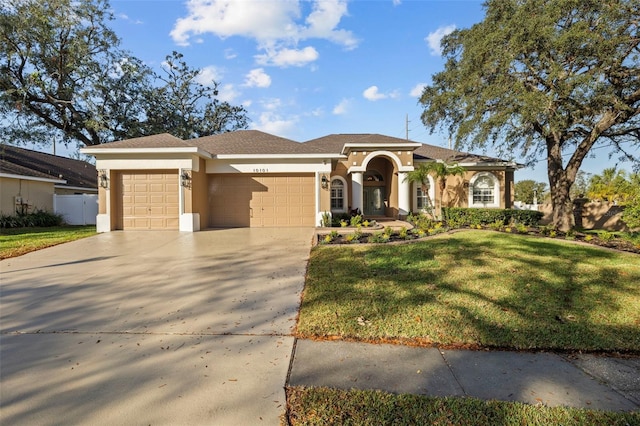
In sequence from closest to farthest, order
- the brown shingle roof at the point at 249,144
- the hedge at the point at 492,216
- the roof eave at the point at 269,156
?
the roof eave at the point at 269,156, the brown shingle roof at the point at 249,144, the hedge at the point at 492,216

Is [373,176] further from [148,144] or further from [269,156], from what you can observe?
[148,144]

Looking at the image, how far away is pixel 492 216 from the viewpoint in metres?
15.7

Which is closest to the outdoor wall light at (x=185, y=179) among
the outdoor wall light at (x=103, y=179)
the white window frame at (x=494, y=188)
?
the outdoor wall light at (x=103, y=179)

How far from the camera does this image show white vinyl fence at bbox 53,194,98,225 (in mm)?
17844

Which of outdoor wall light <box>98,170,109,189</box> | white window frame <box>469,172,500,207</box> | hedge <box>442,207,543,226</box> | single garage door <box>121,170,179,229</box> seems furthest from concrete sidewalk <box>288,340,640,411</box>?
white window frame <box>469,172,500,207</box>

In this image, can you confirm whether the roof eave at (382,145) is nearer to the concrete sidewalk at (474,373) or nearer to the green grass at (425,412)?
the concrete sidewalk at (474,373)

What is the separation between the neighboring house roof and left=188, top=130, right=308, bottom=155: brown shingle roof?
30.8 ft

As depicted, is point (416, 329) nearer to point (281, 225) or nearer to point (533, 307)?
point (533, 307)

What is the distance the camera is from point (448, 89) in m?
16.0

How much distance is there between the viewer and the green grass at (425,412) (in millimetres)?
2271

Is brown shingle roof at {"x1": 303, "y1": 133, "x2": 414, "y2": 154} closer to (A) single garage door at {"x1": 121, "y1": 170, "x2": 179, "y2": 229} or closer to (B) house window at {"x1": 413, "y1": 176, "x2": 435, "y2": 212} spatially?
(B) house window at {"x1": 413, "y1": 176, "x2": 435, "y2": 212}

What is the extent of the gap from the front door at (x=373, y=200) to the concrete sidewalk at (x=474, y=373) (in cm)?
1598

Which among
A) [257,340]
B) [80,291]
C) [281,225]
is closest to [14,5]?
[281,225]

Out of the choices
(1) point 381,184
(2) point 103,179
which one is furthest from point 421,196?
(2) point 103,179
